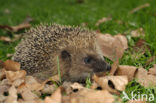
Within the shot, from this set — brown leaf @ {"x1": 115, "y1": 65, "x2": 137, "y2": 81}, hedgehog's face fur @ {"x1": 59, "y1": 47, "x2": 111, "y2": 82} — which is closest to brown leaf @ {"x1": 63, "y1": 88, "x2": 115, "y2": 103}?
brown leaf @ {"x1": 115, "y1": 65, "x2": 137, "y2": 81}

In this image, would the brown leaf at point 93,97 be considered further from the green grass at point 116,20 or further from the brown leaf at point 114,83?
the green grass at point 116,20

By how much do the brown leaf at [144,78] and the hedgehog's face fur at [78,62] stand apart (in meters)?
0.86

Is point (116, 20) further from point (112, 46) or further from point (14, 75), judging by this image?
point (14, 75)

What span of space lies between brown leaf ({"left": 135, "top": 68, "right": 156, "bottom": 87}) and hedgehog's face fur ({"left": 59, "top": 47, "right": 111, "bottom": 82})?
2.83 ft

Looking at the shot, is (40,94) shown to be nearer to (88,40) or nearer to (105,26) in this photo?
(88,40)

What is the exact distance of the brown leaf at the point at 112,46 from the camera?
222 inches

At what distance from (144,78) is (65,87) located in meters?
1.46

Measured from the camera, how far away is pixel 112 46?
5906 millimetres

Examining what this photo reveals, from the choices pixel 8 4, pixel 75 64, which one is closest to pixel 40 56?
pixel 75 64

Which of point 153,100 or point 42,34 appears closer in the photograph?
point 153,100

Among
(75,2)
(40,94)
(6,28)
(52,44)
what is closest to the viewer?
(40,94)

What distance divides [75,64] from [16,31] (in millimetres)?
3802

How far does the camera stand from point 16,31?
8203mm

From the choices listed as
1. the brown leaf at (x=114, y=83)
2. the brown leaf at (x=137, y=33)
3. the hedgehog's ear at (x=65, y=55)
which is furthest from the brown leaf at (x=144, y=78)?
the brown leaf at (x=137, y=33)
